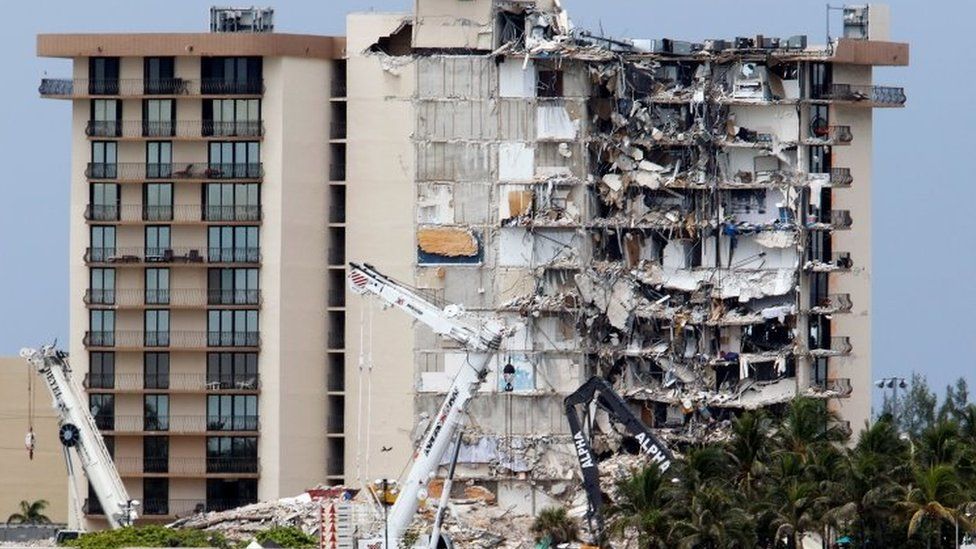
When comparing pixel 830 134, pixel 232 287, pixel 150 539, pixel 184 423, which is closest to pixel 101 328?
pixel 184 423

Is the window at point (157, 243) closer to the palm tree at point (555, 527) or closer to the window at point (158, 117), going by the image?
the window at point (158, 117)

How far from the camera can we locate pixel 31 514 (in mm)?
168625

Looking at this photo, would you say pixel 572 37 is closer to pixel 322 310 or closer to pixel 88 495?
pixel 322 310

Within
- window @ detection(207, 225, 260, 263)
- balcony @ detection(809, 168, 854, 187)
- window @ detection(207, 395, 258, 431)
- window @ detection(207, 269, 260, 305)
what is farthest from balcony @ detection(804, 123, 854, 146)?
window @ detection(207, 395, 258, 431)

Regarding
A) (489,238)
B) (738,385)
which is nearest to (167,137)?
(489,238)

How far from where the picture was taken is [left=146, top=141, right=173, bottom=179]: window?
148750 mm

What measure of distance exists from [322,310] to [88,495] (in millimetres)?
11499

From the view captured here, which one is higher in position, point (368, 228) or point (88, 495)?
point (368, 228)

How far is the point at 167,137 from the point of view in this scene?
148m

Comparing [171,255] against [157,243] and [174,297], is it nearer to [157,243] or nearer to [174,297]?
[157,243]

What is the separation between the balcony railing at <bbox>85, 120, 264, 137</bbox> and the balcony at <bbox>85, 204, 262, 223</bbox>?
2716 mm

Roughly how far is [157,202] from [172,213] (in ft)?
2.52

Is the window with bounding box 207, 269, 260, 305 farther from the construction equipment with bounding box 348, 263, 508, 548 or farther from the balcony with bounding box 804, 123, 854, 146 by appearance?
the balcony with bounding box 804, 123, 854, 146

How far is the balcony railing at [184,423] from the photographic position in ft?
486
